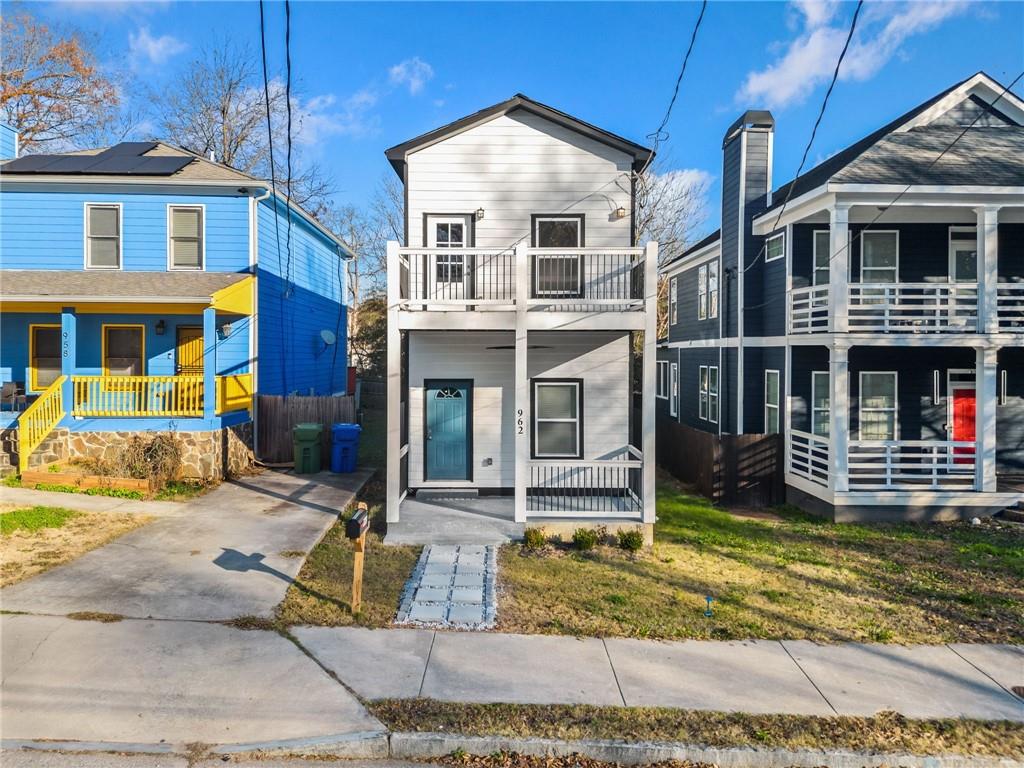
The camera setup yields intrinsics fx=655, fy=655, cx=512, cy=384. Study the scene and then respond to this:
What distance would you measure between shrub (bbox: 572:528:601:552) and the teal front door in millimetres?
3076

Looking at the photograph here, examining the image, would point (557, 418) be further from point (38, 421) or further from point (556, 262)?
point (38, 421)

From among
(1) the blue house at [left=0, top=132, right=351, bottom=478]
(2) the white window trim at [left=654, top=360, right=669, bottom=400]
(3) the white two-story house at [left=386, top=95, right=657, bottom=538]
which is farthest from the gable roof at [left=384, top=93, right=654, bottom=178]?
(2) the white window trim at [left=654, top=360, right=669, bottom=400]

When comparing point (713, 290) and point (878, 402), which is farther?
point (713, 290)

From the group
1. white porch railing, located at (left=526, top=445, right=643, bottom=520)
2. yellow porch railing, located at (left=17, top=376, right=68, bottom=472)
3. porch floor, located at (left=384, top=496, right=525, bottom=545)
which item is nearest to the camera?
porch floor, located at (left=384, top=496, right=525, bottom=545)

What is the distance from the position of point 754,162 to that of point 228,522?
13260 millimetres

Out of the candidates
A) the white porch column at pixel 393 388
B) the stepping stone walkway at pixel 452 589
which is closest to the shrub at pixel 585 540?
the stepping stone walkway at pixel 452 589

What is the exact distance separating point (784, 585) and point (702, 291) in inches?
455

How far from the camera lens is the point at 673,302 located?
2144 cm

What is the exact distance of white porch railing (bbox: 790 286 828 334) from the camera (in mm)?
12733

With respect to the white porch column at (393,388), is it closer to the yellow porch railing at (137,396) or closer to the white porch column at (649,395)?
the white porch column at (649,395)

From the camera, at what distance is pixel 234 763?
14.0ft

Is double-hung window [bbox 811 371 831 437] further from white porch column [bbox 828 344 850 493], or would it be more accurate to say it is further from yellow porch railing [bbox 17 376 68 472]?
yellow porch railing [bbox 17 376 68 472]

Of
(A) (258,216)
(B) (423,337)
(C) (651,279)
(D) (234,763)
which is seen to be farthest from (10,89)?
(D) (234,763)

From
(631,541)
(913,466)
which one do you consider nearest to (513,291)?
(631,541)
